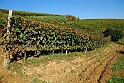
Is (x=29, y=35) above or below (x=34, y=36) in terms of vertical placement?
above

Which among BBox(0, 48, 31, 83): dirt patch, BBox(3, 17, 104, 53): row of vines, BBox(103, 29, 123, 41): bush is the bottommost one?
BBox(103, 29, 123, 41): bush

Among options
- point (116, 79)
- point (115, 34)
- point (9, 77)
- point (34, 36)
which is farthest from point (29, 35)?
point (115, 34)

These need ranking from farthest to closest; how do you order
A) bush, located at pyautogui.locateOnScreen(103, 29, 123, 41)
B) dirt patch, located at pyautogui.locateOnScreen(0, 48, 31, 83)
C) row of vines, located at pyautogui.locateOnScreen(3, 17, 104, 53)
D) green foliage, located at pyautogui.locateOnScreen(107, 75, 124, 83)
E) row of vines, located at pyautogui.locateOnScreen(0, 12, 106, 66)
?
bush, located at pyautogui.locateOnScreen(103, 29, 123, 41) → green foliage, located at pyautogui.locateOnScreen(107, 75, 124, 83) → row of vines, located at pyautogui.locateOnScreen(3, 17, 104, 53) → row of vines, located at pyautogui.locateOnScreen(0, 12, 106, 66) → dirt patch, located at pyautogui.locateOnScreen(0, 48, 31, 83)

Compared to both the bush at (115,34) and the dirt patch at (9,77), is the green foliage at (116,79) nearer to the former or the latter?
the dirt patch at (9,77)

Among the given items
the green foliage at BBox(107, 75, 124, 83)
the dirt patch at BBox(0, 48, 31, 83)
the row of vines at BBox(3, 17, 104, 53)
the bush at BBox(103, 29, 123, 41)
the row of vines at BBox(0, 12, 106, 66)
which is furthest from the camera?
the bush at BBox(103, 29, 123, 41)

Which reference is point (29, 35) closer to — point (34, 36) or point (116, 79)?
point (34, 36)

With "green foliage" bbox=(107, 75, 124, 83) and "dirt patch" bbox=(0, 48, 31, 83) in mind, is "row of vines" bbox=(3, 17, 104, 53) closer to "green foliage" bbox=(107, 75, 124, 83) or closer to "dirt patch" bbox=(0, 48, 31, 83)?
"dirt patch" bbox=(0, 48, 31, 83)

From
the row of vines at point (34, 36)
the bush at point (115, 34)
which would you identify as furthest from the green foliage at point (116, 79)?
the bush at point (115, 34)

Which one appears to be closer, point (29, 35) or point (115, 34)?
point (29, 35)

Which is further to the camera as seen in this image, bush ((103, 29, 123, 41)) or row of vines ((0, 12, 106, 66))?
bush ((103, 29, 123, 41))

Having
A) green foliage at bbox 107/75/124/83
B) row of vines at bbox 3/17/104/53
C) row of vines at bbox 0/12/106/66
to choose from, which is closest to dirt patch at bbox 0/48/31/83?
row of vines at bbox 0/12/106/66

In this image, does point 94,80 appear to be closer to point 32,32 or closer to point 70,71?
point 70,71

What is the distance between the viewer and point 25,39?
40.4ft

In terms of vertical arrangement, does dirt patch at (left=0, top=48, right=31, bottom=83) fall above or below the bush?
above
